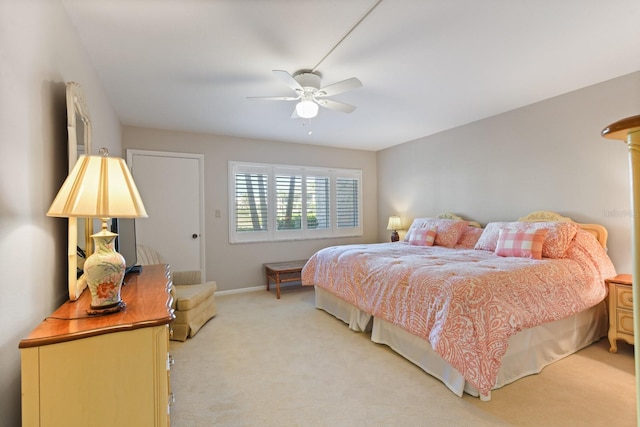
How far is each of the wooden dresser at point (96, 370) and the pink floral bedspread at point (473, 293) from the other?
1659mm

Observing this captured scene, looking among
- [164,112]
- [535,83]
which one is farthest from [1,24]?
[535,83]

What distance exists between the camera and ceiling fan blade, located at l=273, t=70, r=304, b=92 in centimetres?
218

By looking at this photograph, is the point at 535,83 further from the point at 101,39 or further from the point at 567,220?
the point at 101,39

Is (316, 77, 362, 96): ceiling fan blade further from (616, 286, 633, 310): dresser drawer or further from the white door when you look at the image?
(616, 286, 633, 310): dresser drawer

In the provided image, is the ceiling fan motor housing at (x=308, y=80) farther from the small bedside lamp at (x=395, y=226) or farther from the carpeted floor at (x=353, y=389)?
the small bedside lamp at (x=395, y=226)

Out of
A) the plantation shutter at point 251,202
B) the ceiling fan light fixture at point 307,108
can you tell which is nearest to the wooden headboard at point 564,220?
Answer: the ceiling fan light fixture at point 307,108

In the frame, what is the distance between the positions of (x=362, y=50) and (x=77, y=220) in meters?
2.14

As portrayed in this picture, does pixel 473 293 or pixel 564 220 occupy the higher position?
pixel 564 220

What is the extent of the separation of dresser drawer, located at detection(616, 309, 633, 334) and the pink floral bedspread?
0.16 meters

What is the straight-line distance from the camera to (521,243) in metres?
2.87

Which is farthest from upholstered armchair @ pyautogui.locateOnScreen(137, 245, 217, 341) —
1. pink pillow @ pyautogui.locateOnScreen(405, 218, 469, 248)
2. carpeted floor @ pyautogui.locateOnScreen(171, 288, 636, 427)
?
pink pillow @ pyautogui.locateOnScreen(405, 218, 469, 248)

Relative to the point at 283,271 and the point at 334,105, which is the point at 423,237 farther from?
the point at 334,105

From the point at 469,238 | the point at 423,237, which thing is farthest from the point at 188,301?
the point at 469,238

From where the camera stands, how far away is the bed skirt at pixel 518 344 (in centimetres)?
209
